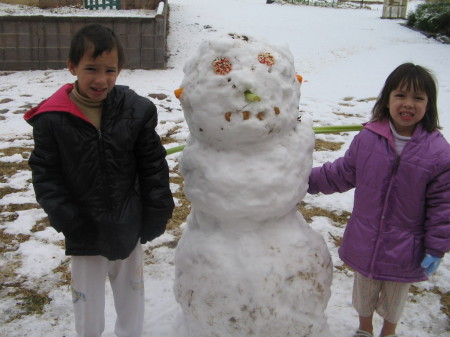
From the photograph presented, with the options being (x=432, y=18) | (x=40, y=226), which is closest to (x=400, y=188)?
(x=40, y=226)

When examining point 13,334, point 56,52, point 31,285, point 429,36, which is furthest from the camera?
point 429,36

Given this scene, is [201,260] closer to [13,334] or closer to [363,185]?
[363,185]

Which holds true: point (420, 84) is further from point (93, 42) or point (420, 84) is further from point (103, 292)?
point (103, 292)

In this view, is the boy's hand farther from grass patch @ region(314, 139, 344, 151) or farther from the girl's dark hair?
grass patch @ region(314, 139, 344, 151)

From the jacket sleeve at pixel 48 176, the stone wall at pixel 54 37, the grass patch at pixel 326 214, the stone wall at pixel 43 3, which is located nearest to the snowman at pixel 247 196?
the jacket sleeve at pixel 48 176

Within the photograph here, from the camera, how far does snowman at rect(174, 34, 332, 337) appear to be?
181 centimetres

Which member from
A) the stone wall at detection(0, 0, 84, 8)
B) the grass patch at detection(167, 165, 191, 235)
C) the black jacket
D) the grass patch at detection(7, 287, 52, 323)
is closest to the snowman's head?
the black jacket

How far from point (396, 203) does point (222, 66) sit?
0.94m

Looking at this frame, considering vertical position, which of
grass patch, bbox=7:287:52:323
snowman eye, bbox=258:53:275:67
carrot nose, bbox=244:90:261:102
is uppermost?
snowman eye, bbox=258:53:275:67

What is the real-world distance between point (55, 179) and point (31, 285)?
1.35 meters

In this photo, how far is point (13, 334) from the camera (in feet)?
8.13

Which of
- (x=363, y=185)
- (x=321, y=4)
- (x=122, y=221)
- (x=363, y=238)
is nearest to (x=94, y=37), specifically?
(x=122, y=221)

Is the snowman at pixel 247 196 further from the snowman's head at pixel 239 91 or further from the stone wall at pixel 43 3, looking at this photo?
Result: the stone wall at pixel 43 3

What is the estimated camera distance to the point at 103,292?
2.12 metres
